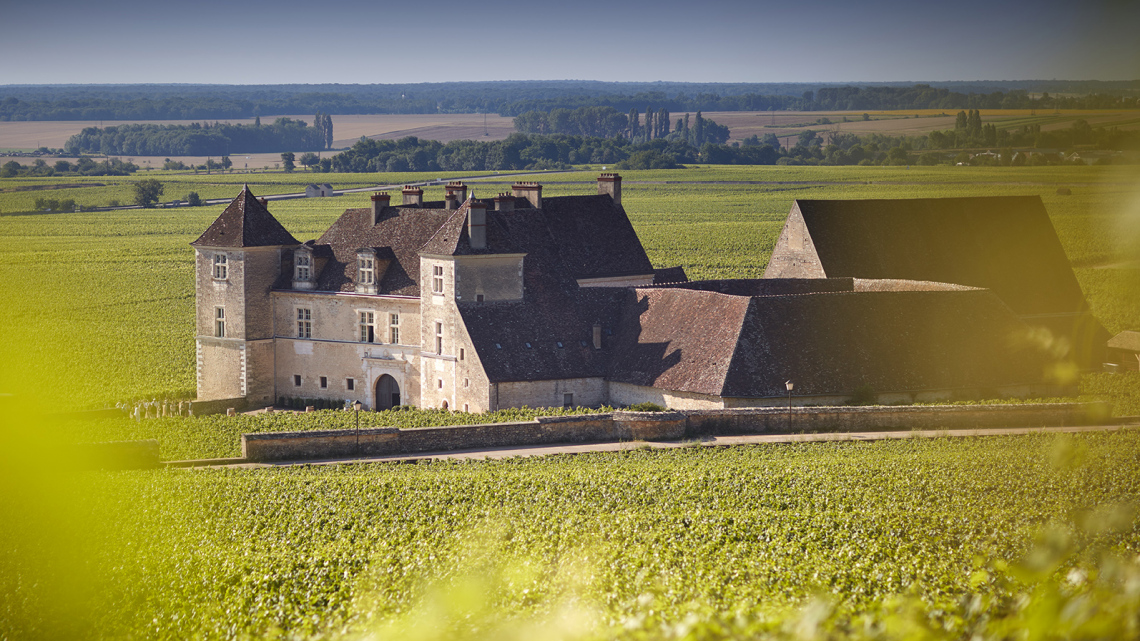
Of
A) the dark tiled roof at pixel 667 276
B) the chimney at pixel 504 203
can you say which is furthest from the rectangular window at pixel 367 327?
the dark tiled roof at pixel 667 276

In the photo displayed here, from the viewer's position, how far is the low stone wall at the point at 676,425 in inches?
1625

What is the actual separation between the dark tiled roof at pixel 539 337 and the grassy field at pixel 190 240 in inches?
683

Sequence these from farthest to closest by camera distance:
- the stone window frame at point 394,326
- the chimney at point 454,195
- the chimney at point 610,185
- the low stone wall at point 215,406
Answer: the chimney at point 610,185
the chimney at point 454,195
the stone window frame at point 394,326
the low stone wall at point 215,406

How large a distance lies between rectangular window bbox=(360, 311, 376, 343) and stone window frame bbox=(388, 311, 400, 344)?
105cm

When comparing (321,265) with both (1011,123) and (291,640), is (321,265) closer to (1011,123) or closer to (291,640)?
(1011,123)

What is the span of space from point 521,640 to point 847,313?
1629 inches

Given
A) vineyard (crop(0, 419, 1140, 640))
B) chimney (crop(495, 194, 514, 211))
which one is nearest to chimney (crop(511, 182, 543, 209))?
chimney (crop(495, 194, 514, 211))

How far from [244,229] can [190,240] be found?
7848cm

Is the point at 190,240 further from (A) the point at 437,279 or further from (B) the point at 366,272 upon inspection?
(A) the point at 437,279

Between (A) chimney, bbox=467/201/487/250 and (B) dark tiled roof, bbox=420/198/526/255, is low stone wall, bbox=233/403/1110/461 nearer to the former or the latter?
(B) dark tiled roof, bbox=420/198/526/255

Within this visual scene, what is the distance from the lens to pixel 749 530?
27.0 meters

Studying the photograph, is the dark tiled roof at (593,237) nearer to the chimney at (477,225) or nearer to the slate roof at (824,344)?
the chimney at (477,225)

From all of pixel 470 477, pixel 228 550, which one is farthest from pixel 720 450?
pixel 228 550

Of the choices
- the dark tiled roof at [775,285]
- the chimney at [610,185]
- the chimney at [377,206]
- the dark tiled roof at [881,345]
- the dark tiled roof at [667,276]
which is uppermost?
the chimney at [610,185]
